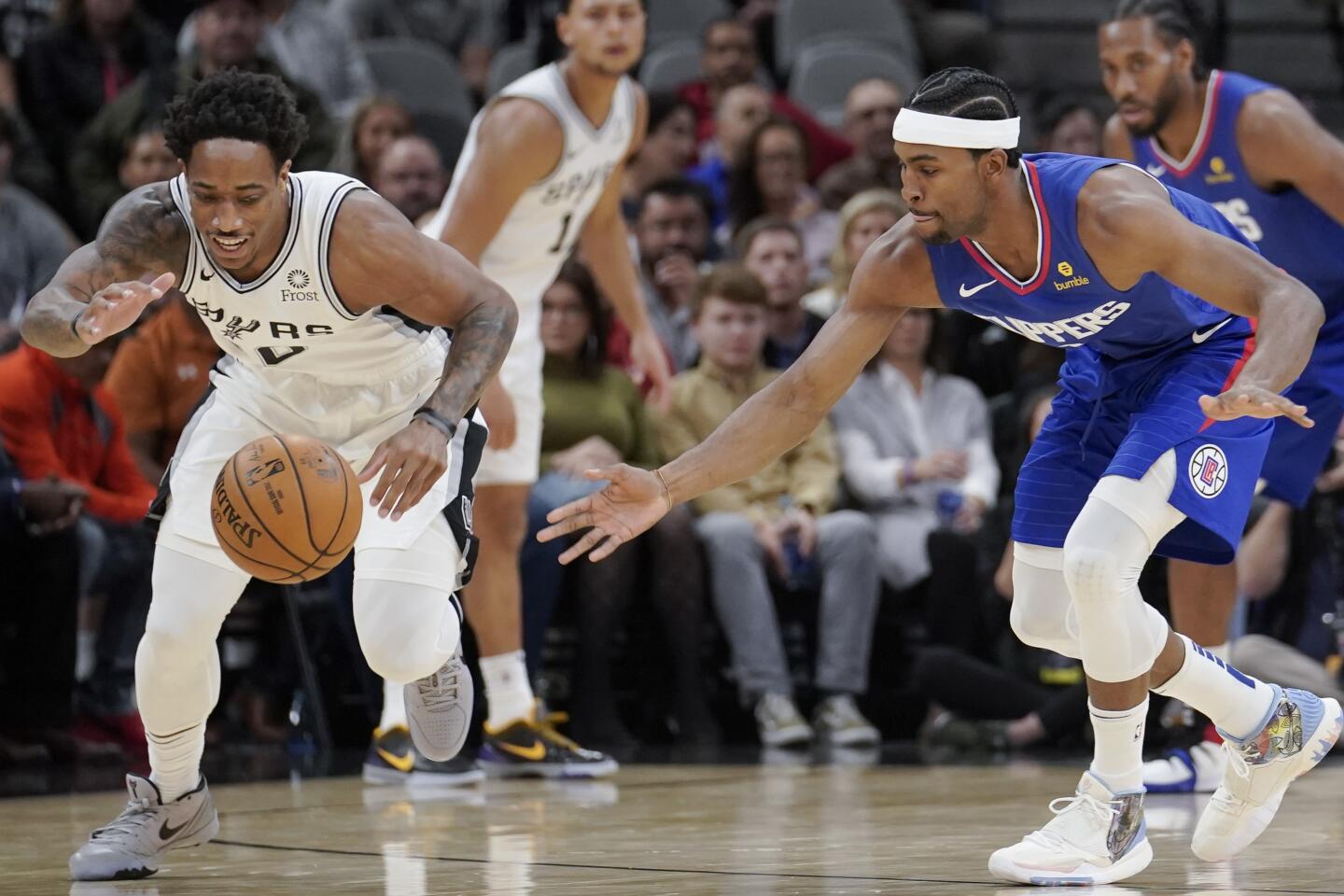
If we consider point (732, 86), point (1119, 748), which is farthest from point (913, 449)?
point (1119, 748)

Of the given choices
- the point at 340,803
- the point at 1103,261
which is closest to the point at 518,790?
the point at 340,803

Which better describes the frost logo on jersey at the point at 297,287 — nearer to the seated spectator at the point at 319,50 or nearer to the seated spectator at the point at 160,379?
the seated spectator at the point at 160,379

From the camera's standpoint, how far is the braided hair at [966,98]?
3.88 meters

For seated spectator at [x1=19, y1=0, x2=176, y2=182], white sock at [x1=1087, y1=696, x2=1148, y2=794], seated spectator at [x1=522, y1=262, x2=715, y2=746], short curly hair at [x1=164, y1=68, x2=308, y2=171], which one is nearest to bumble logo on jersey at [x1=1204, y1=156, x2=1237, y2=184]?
white sock at [x1=1087, y1=696, x2=1148, y2=794]

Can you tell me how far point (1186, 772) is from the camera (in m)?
5.56

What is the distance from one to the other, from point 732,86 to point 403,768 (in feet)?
17.8

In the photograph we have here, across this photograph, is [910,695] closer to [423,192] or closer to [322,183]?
[423,192]

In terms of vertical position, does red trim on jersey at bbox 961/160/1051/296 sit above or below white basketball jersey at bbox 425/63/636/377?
below

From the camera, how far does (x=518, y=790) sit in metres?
5.82

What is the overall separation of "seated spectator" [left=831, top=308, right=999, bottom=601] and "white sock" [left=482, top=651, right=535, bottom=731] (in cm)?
209

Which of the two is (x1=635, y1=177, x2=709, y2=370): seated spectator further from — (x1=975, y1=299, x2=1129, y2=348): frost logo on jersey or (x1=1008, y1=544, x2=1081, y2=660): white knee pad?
(x1=1008, y1=544, x2=1081, y2=660): white knee pad

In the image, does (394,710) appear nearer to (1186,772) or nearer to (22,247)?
(1186,772)

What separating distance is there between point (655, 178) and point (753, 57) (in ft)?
4.40

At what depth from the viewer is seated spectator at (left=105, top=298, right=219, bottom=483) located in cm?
719
